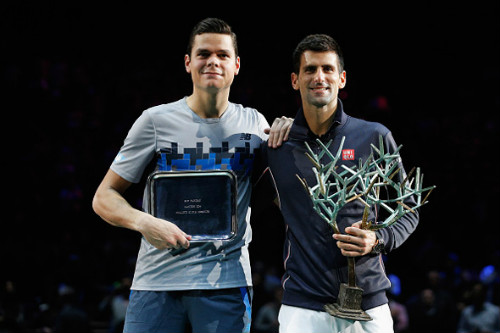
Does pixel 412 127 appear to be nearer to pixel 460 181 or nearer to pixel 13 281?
pixel 460 181

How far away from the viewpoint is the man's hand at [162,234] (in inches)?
91.4

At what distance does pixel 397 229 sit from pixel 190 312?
82 centimetres

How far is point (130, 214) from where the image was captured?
245 cm

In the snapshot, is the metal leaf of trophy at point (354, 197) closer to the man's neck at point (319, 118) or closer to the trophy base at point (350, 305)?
the trophy base at point (350, 305)

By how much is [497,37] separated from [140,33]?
5161 millimetres

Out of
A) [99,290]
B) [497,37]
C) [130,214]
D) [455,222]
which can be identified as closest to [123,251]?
[99,290]

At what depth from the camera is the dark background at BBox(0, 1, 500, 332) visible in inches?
263

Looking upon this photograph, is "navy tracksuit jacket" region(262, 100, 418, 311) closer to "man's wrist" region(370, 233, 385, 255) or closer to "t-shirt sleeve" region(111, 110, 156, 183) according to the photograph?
"man's wrist" region(370, 233, 385, 255)

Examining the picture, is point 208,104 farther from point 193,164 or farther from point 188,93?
point 188,93

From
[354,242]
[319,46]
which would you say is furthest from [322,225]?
[319,46]

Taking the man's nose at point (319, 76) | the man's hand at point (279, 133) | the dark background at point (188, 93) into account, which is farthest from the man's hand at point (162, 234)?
the dark background at point (188, 93)

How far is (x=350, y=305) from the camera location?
2.18 meters

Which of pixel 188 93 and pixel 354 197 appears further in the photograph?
pixel 188 93

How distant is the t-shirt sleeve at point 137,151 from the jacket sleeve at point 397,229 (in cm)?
90
